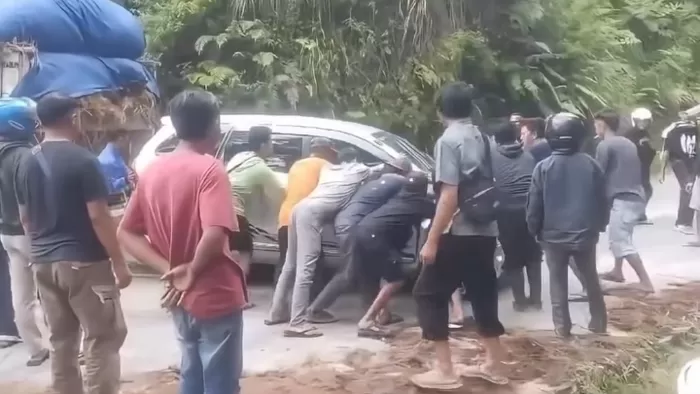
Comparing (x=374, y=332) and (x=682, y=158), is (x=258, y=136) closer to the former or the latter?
(x=374, y=332)

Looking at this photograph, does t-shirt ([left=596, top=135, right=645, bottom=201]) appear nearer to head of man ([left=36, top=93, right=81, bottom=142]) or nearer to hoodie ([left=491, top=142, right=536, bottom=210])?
hoodie ([left=491, top=142, right=536, bottom=210])

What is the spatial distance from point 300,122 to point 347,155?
0.31 m

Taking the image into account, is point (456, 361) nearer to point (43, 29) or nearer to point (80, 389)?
point (80, 389)

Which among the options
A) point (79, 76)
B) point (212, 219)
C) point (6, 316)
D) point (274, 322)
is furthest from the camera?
point (6, 316)

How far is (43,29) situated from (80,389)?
4.69ft

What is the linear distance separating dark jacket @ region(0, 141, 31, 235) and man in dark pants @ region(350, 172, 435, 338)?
1575mm

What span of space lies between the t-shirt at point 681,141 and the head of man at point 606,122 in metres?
0.31

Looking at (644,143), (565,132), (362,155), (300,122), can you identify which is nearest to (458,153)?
(362,155)

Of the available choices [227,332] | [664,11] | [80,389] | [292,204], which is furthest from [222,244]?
[664,11]

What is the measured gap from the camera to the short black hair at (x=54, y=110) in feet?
10.3

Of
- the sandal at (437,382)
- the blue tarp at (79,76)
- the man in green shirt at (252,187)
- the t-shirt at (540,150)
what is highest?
the blue tarp at (79,76)

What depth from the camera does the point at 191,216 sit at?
2723mm

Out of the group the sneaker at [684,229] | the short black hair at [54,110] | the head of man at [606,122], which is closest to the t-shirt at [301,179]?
the short black hair at [54,110]

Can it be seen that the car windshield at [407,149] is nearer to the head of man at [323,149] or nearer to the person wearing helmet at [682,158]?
the head of man at [323,149]
